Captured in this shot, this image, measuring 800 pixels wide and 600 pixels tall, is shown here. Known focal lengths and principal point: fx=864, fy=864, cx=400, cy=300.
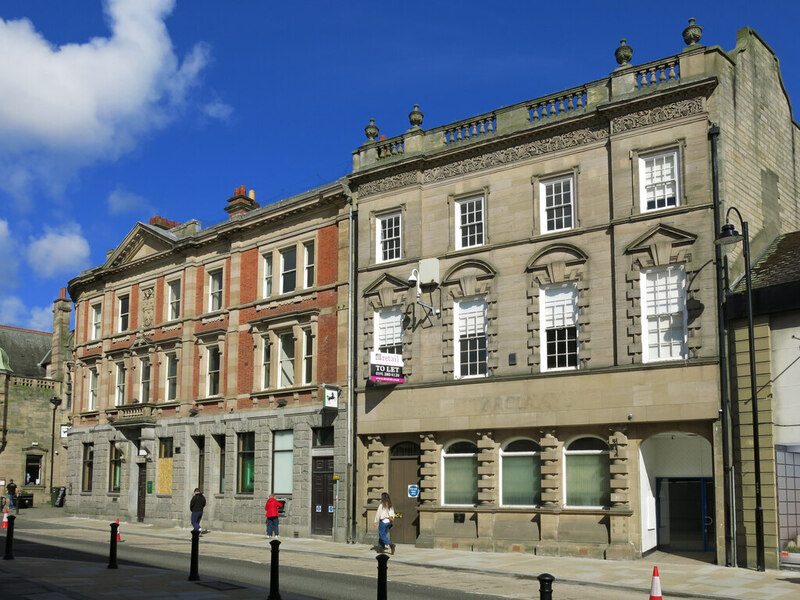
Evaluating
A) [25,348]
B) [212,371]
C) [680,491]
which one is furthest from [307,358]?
[25,348]

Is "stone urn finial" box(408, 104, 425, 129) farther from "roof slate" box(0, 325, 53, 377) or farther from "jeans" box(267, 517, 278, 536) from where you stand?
"roof slate" box(0, 325, 53, 377)

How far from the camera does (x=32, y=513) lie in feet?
148

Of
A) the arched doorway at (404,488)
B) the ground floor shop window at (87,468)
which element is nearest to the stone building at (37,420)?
the ground floor shop window at (87,468)

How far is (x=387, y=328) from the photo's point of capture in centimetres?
Answer: 2866

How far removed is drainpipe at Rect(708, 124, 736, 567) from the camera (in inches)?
808

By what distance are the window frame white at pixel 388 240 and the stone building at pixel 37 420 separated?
29403 mm

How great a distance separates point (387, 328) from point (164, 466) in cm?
1403

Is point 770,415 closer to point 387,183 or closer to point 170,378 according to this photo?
point 387,183

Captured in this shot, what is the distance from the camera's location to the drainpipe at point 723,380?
2052cm

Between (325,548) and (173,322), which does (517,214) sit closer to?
(325,548)

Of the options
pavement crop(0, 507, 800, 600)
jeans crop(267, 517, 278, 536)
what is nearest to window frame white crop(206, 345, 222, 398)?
jeans crop(267, 517, 278, 536)

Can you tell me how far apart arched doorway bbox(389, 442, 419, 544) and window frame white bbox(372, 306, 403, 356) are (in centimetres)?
323

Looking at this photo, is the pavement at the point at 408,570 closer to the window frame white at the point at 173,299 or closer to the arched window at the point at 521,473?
the arched window at the point at 521,473

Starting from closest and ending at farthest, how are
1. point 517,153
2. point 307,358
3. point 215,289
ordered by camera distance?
point 517,153 < point 307,358 < point 215,289
